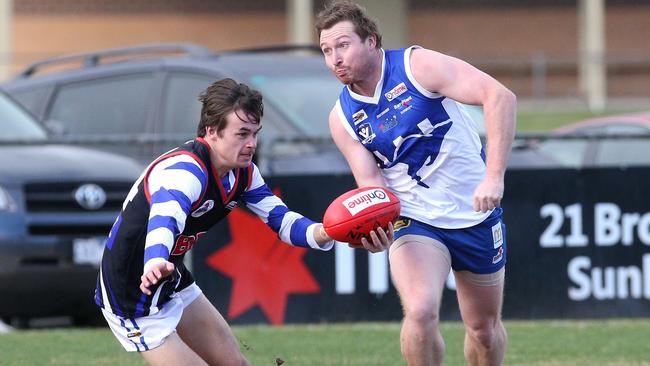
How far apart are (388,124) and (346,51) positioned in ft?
1.36

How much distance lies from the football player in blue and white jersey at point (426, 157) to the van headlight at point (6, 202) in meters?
3.75

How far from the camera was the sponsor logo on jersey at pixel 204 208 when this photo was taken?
19.1 feet

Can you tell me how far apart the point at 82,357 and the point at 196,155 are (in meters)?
3.24

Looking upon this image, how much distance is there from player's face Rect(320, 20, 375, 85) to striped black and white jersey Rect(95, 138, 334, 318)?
0.66 meters

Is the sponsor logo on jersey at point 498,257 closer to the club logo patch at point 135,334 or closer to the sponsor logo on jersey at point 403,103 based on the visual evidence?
the sponsor logo on jersey at point 403,103

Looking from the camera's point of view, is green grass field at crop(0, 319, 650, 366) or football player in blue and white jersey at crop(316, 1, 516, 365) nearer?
football player in blue and white jersey at crop(316, 1, 516, 365)

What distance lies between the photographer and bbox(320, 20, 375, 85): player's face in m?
6.31

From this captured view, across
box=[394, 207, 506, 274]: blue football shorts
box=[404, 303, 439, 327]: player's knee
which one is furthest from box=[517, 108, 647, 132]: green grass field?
box=[404, 303, 439, 327]: player's knee

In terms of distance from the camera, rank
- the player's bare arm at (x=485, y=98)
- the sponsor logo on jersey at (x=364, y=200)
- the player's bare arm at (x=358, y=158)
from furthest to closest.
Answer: the player's bare arm at (x=358, y=158), the sponsor logo on jersey at (x=364, y=200), the player's bare arm at (x=485, y=98)

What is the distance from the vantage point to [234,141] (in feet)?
18.9

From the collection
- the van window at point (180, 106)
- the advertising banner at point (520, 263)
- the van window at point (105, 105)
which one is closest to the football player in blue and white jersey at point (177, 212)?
the advertising banner at point (520, 263)

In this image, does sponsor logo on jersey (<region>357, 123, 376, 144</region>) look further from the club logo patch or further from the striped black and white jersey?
the club logo patch

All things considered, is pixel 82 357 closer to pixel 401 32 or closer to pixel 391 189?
pixel 391 189

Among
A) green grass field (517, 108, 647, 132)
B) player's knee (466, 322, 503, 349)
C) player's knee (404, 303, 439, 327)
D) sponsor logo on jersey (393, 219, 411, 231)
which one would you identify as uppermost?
sponsor logo on jersey (393, 219, 411, 231)
